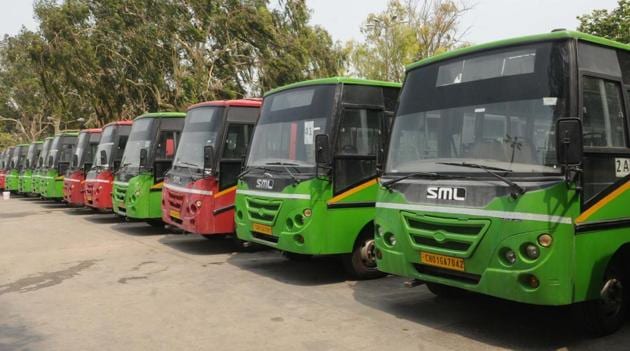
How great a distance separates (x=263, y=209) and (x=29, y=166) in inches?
766

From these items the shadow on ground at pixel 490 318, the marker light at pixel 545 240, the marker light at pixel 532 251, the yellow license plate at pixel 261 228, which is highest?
the marker light at pixel 545 240

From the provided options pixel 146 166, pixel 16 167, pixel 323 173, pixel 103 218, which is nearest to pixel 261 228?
pixel 323 173

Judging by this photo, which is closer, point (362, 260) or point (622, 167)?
point (622, 167)

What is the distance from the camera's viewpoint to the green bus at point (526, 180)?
4.77 meters

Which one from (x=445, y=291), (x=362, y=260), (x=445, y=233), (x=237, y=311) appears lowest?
(x=237, y=311)

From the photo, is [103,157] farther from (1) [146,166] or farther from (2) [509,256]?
(2) [509,256]

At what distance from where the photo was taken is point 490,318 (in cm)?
612

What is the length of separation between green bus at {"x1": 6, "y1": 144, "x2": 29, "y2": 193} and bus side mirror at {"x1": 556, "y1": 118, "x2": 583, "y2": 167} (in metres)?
26.5

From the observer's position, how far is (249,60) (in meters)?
32.3

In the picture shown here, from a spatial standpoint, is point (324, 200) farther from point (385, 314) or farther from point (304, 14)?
point (304, 14)

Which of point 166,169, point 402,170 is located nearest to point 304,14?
point 166,169

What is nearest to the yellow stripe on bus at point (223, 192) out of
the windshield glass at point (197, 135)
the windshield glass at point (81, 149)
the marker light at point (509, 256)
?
the windshield glass at point (197, 135)

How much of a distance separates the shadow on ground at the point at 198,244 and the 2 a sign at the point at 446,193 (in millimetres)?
5970

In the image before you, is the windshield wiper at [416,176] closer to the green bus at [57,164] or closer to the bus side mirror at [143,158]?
the bus side mirror at [143,158]
